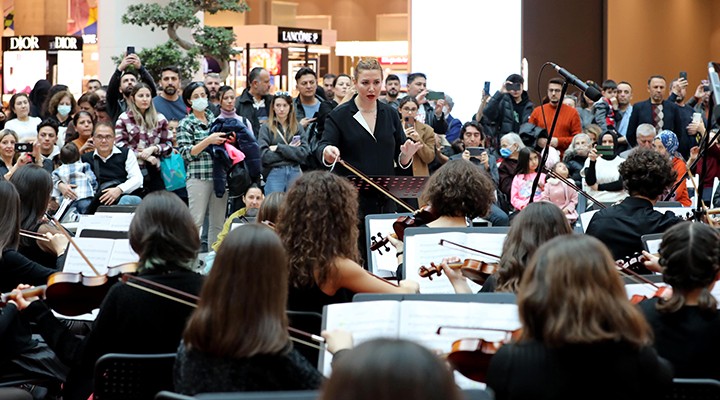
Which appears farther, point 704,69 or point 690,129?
point 704,69

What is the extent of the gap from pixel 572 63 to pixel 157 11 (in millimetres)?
6625

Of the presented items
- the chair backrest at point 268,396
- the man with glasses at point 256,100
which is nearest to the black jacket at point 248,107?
the man with glasses at point 256,100

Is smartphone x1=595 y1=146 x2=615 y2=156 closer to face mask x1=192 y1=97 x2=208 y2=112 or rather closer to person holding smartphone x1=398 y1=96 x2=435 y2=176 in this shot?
person holding smartphone x1=398 y1=96 x2=435 y2=176

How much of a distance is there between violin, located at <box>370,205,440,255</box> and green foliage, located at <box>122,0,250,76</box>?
826 centimetres

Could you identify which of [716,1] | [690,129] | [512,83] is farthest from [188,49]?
[716,1]

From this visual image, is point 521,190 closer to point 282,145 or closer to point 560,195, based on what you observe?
point 560,195

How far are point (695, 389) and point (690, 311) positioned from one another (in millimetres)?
269

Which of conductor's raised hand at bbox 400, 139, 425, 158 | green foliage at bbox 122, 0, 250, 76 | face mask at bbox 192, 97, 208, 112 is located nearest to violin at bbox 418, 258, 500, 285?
conductor's raised hand at bbox 400, 139, 425, 158

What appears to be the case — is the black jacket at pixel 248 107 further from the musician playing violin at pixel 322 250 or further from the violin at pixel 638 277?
the musician playing violin at pixel 322 250

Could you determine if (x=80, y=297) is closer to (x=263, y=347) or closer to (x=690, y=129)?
(x=263, y=347)

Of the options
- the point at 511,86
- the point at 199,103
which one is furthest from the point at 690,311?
the point at 511,86

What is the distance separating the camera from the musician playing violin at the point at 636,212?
504cm

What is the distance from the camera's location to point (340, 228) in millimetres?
4051

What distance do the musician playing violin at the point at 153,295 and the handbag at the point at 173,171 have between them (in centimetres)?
531
